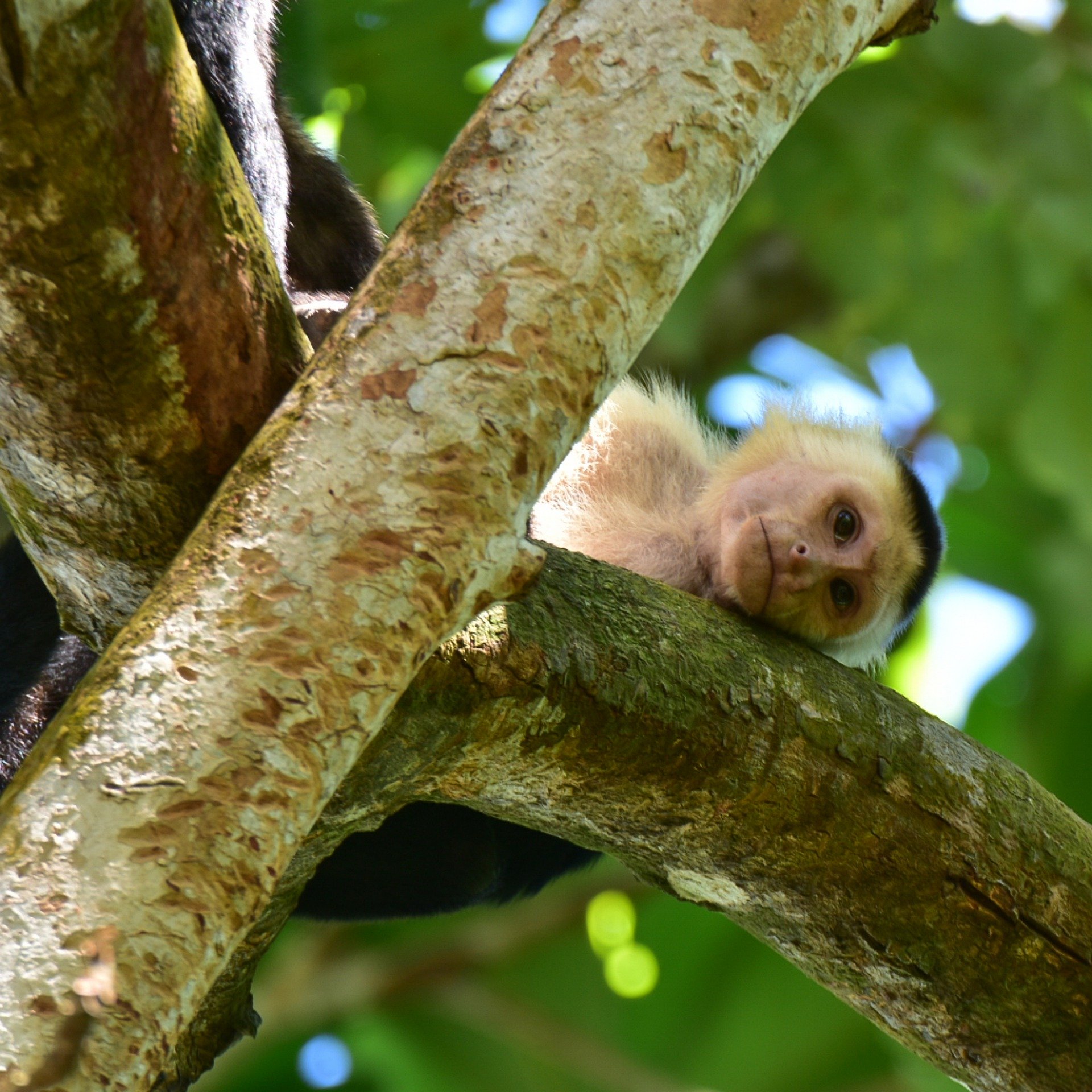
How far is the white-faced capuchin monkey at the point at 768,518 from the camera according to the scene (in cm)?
279

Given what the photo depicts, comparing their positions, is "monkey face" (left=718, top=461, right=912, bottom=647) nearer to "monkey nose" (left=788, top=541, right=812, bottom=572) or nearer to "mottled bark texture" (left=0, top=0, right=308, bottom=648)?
"monkey nose" (left=788, top=541, right=812, bottom=572)

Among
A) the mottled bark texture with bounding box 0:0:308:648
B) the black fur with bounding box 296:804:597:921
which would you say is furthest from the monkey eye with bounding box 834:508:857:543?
the mottled bark texture with bounding box 0:0:308:648

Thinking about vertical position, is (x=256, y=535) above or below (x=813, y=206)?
below

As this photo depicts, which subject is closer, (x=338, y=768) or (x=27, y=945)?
(x=27, y=945)

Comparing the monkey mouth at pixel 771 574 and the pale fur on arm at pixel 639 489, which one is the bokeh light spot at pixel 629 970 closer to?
A: the pale fur on arm at pixel 639 489

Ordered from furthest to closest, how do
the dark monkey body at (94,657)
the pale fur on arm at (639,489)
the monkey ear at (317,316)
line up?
the pale fur on arm at (639,489), the monkey ear at (317,316), the dark monkey body at (94,657)

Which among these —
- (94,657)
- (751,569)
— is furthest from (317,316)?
(751,569)

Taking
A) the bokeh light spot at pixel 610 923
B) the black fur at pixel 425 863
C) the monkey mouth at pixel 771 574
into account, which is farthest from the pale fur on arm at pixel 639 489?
the bokeh light spot at pixel 610 923

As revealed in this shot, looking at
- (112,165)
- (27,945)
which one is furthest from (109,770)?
(112,165)

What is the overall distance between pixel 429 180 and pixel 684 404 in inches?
76.3

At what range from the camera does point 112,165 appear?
1415mm

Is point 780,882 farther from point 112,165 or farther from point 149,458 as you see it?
point 112,165

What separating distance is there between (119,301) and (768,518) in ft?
5.43

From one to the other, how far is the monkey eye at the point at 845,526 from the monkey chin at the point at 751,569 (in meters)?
0.21
